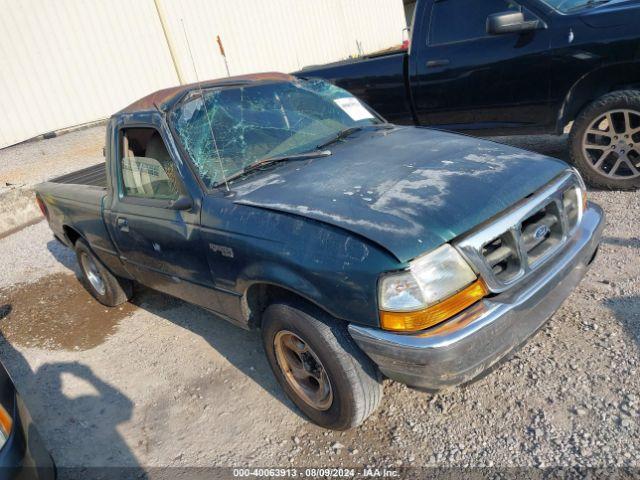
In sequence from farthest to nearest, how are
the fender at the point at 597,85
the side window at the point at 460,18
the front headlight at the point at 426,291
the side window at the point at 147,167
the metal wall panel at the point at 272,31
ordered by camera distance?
the metal wall panel at the point at 272,31 < the side window at the point at 460,18 < the fender at the point at 597,85 < the side window at the point at 147,167 < the front headlight at the point at 426,291

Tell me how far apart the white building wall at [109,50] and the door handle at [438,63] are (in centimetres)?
791

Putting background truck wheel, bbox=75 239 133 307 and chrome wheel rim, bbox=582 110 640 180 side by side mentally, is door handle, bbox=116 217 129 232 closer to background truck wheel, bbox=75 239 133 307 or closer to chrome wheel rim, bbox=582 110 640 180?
background truck wheel, bbox=75 239 133 307

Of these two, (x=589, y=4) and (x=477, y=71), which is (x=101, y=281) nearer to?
(x=477, y=71)

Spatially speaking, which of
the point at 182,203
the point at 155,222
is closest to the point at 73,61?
the point at 155,222

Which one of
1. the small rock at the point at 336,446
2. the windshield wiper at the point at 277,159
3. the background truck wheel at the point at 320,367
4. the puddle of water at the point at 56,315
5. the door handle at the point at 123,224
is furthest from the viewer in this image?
the puddle of water at the point at 56,315

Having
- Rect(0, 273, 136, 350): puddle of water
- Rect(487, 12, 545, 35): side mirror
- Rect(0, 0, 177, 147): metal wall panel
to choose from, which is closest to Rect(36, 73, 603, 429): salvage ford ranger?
Rect(0, 273, 136, 350): puddle of water

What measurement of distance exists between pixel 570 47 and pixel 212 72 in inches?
384

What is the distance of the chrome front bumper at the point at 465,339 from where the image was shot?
6.56 ft

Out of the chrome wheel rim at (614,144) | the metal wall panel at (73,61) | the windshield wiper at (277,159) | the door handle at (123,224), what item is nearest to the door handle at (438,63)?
the chrome wheel rim at (614,144)

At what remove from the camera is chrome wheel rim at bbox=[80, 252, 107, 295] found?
4.54 m

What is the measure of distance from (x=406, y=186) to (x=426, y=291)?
597 millimetres

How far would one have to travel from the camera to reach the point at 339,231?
2139 mm

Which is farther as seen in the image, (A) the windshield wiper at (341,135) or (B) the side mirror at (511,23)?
(B) the side mirror at (511,23)

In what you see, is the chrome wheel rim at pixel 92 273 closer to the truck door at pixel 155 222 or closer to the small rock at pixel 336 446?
the truck door at pixel 155 222
